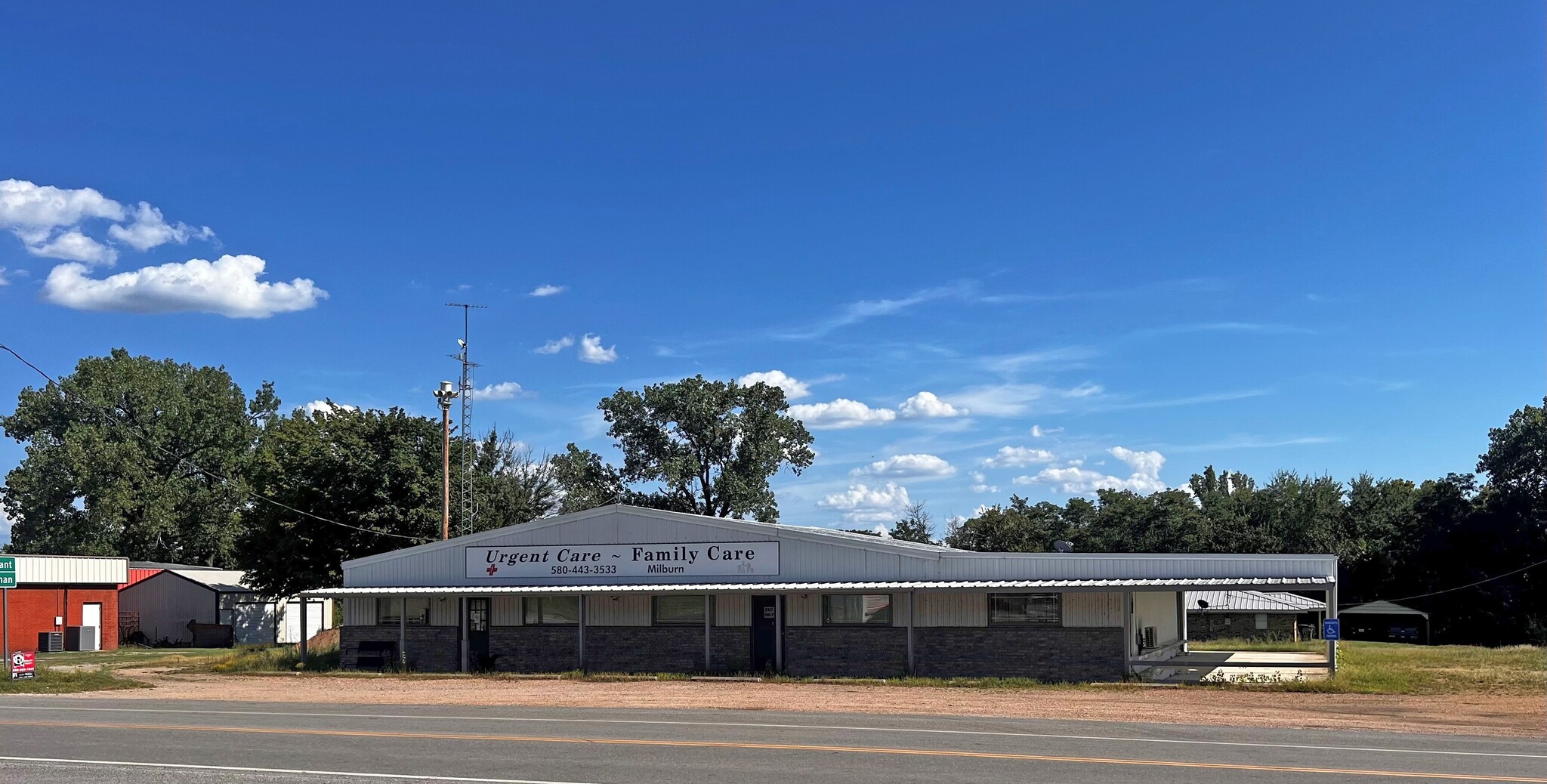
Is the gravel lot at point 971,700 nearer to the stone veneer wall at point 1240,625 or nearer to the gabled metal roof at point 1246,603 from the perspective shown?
the gabled metal roof at point 1246,603

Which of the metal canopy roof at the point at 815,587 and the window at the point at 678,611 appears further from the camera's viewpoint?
the window at the point at 678,611

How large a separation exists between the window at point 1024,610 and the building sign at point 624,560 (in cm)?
567

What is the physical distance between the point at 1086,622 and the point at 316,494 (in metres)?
31.8

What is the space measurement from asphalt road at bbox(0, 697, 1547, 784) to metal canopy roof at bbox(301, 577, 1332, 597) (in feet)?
31.7

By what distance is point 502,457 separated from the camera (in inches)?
3017

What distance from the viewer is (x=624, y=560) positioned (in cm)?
3462

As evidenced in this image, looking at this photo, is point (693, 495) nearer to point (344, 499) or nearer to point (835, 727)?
point (344, 499)

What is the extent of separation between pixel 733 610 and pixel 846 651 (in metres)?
3.15

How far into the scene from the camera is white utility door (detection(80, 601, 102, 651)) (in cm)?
5300

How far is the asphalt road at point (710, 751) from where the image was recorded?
13727 millimetres

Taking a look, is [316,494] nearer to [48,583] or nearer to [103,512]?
[48,583]

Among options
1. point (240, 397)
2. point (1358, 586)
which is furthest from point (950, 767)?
point (240, 397)

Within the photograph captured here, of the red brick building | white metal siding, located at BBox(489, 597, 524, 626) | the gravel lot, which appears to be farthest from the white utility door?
white metal siding, located at BBox(489, 597, 524, 626)

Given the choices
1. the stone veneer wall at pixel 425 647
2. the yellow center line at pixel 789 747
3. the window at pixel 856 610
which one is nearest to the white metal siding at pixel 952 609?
the window at pixel 856 610
